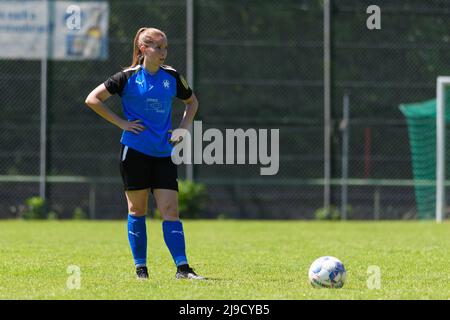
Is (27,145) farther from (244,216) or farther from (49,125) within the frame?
(244,216)

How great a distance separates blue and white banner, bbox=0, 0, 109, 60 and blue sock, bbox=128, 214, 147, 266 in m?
10.8

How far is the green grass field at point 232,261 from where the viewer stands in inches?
244

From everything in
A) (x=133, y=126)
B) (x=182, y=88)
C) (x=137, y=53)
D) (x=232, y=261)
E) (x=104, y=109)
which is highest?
(x=137, y=53)

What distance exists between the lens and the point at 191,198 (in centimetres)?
1695

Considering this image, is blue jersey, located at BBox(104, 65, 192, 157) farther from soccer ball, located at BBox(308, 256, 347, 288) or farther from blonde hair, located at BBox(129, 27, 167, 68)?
soccer ball, located at BBox(308, 256, 347, 288)

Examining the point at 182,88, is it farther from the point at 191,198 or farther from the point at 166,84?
the point at 191,198

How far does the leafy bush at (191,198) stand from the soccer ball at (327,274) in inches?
409

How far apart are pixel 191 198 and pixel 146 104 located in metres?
9.86

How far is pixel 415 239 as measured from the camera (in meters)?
11.9

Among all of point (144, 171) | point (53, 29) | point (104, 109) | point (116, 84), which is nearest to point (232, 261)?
point (144, 171)

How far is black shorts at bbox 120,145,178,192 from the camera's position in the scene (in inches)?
282

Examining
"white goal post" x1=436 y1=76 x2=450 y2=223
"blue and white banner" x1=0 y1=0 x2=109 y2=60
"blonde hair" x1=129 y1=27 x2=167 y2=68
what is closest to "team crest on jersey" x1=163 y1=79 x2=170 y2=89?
"blonde hair" x1=129 y1=27 x2=167 y2=68

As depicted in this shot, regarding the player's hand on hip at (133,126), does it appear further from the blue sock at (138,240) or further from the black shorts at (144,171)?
the blue sock at (138,240)
